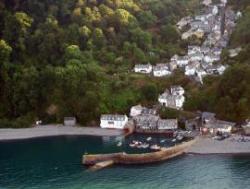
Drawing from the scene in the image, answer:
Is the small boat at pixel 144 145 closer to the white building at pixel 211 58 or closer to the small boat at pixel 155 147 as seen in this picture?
the small boat at pixel 155 147

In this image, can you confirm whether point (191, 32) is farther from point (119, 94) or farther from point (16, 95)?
point (16, 95)

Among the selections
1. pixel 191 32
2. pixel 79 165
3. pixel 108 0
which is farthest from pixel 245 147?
pixel 108 0

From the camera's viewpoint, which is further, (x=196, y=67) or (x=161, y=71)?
(x=161, y=71)

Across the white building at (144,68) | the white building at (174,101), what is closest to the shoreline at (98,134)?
the white building at (174,101)

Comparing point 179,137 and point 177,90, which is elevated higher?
point 177,90

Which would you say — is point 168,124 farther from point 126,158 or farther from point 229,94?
point 126,158

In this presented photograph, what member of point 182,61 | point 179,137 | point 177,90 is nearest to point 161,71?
point 182,61

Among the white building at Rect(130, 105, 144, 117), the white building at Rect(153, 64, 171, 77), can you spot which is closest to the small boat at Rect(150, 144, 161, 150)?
the white building at Rect(130, 105, 144, 117)
